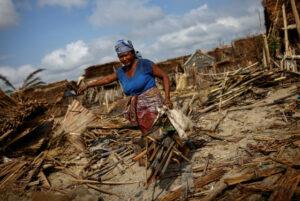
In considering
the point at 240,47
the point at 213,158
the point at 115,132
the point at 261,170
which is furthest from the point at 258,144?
the point at 240,47

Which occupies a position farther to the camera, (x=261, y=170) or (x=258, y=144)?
(x=258, y=144)

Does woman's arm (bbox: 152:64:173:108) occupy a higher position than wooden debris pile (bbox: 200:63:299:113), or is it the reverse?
woman's arm (bbox: 152:64:173:108)

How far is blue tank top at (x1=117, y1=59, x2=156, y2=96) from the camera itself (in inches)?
179

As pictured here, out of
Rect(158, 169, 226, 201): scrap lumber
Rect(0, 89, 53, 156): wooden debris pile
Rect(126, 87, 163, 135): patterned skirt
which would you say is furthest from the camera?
Rect(0, 89, 53, 156): wooden debris pile

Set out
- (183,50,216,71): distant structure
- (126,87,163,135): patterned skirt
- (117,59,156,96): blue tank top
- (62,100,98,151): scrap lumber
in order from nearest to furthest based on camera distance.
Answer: (117,59,156,96): blue tank top < (126,87,163,135): patterned skirt < (62,100,98,151): scrap lumber < (183,50,216,71): distant structure

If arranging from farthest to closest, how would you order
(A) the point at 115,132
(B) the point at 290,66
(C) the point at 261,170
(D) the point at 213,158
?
(B) the point at 290,66 → (A) the point at 115,132 → (D) the point at 213,158 → (C) the point at 261,170

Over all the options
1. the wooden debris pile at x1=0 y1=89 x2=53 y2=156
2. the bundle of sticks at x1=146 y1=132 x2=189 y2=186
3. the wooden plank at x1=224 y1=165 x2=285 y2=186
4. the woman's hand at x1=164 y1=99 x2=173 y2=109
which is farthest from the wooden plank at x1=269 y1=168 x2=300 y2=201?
the wooden debris pile at x1=0 y1=89 x2=53 y2=156

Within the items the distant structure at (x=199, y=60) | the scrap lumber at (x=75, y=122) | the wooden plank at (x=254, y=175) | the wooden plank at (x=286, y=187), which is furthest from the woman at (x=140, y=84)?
the distant structure at (x=199, y=60)

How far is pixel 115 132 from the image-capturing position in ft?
26.7

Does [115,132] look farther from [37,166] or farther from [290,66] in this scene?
[290,66]

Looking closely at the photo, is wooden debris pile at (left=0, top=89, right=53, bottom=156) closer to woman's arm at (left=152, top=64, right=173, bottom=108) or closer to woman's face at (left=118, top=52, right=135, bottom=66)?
woman's face at (left=118, top=52, right=135, bottom=66)

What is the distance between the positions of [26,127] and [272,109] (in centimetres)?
546

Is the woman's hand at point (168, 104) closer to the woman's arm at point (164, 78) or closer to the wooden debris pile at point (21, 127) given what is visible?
the woman's arm at point (164, 78)

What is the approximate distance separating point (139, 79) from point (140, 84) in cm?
8
